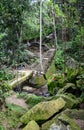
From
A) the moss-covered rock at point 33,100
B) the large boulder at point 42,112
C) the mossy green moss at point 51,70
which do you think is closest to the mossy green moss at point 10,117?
the large boulder at point 42,112

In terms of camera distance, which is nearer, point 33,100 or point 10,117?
point 10,117

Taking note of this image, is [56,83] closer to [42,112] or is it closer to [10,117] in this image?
[10,117]

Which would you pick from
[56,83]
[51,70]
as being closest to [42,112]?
[56,83]

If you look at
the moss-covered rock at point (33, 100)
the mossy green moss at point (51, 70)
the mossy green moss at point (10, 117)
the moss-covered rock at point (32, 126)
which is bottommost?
the mossy green moss at point (51, 70)

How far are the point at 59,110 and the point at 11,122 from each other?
1.72m

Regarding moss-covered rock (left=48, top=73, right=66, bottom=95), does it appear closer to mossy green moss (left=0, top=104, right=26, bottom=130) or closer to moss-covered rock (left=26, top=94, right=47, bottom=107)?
moss-covered rock (left=26, top=94, right=47, bottom=107)

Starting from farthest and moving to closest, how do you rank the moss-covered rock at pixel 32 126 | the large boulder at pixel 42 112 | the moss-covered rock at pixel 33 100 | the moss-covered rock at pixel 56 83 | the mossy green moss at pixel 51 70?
the mossy green moss at pixel 51 70, the moss-covered rock at pixel 56 83, the moss-covered rock at pixel 33 100, the large boulder at pixel 42 112, the moss-covered rock at pixel 32 126

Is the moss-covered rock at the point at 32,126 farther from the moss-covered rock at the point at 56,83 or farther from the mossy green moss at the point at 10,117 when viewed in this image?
the moss-covered rock at the point at 56,83

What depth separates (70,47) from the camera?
2014 centimetres

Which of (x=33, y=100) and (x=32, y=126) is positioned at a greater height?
(x=32, y=126)

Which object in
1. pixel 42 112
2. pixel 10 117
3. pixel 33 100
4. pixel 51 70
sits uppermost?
pixel 42 112

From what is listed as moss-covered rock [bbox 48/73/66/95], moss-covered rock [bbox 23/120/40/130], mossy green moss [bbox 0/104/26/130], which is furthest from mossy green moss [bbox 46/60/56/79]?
moss-covered rock [bbox 23/120/40/130]

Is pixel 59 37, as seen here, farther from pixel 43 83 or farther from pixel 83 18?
pixel 83 18

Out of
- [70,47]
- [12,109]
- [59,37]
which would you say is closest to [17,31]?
[12,109]
